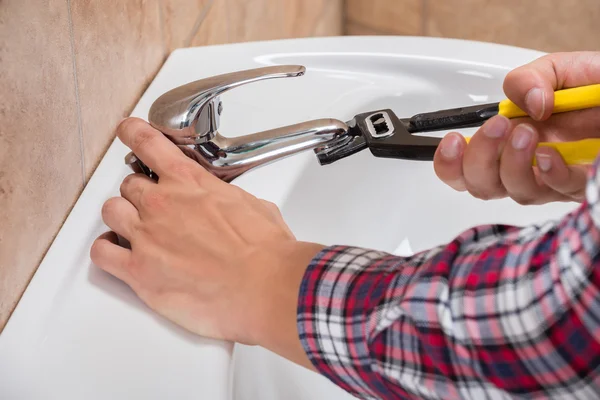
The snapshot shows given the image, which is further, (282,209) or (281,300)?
(282,209)

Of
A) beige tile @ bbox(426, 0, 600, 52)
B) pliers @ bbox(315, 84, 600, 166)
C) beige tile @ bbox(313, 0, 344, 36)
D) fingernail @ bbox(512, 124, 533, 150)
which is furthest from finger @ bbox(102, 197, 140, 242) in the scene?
beige tile @ bbox(426, 0, 600, 52)

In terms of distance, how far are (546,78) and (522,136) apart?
94mm

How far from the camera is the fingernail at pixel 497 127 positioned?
0.41 meters

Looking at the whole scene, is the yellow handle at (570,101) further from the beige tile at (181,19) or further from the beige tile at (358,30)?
the beige tile at (358,30)

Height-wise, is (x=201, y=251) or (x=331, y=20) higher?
(x=331, y=20)

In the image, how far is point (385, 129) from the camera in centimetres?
45

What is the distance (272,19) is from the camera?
93 cm

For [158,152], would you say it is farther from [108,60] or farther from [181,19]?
[181,19]

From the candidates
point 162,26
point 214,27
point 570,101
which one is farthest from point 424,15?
point 570,101

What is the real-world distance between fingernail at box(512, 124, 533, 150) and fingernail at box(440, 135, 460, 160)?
4 cm

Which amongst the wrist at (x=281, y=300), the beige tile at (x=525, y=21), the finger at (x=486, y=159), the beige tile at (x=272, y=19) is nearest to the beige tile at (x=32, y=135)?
the wrist at (x=281, y=300)

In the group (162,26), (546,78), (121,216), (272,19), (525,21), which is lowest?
(121,216)

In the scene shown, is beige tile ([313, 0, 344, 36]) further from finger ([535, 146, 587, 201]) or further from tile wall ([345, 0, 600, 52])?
finger ([535, 146, 587, 201])

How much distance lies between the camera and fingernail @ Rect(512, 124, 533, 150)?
0.40 metres
